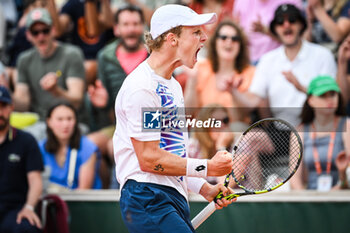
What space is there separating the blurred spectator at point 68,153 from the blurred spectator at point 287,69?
171 cm

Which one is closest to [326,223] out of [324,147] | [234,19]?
[324,147]

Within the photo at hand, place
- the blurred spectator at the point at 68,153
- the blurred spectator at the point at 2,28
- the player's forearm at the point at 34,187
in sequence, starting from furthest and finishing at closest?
1. the blurred spectator at the point at 2,28
2. the blurred spectator at the point at 68,153
3. the player's forearm at the point at 34,187

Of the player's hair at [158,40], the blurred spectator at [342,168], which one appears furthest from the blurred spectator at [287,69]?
the player's hair at [158,40]

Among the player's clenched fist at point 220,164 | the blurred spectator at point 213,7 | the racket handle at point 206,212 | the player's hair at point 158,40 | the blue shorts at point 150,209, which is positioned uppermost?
the blurred spectator at point 213,7

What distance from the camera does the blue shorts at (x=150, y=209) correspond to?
3426 millimetres

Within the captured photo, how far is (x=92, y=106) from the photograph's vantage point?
747 centimetres

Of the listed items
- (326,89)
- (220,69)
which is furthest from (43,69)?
(326,89)

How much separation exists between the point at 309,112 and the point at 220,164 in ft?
9.16

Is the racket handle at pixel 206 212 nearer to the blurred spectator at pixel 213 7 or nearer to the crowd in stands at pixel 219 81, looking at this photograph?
the crowd in stands at pixel 219 81

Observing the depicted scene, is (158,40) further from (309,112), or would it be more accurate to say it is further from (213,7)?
(213,7)

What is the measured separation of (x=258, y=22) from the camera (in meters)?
7.11

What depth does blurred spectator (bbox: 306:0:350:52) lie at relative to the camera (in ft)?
22.4

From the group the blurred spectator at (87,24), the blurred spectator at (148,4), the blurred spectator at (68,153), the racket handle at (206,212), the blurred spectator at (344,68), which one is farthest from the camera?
the blurred spectator at (87,24)

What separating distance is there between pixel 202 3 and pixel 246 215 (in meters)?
2.80
